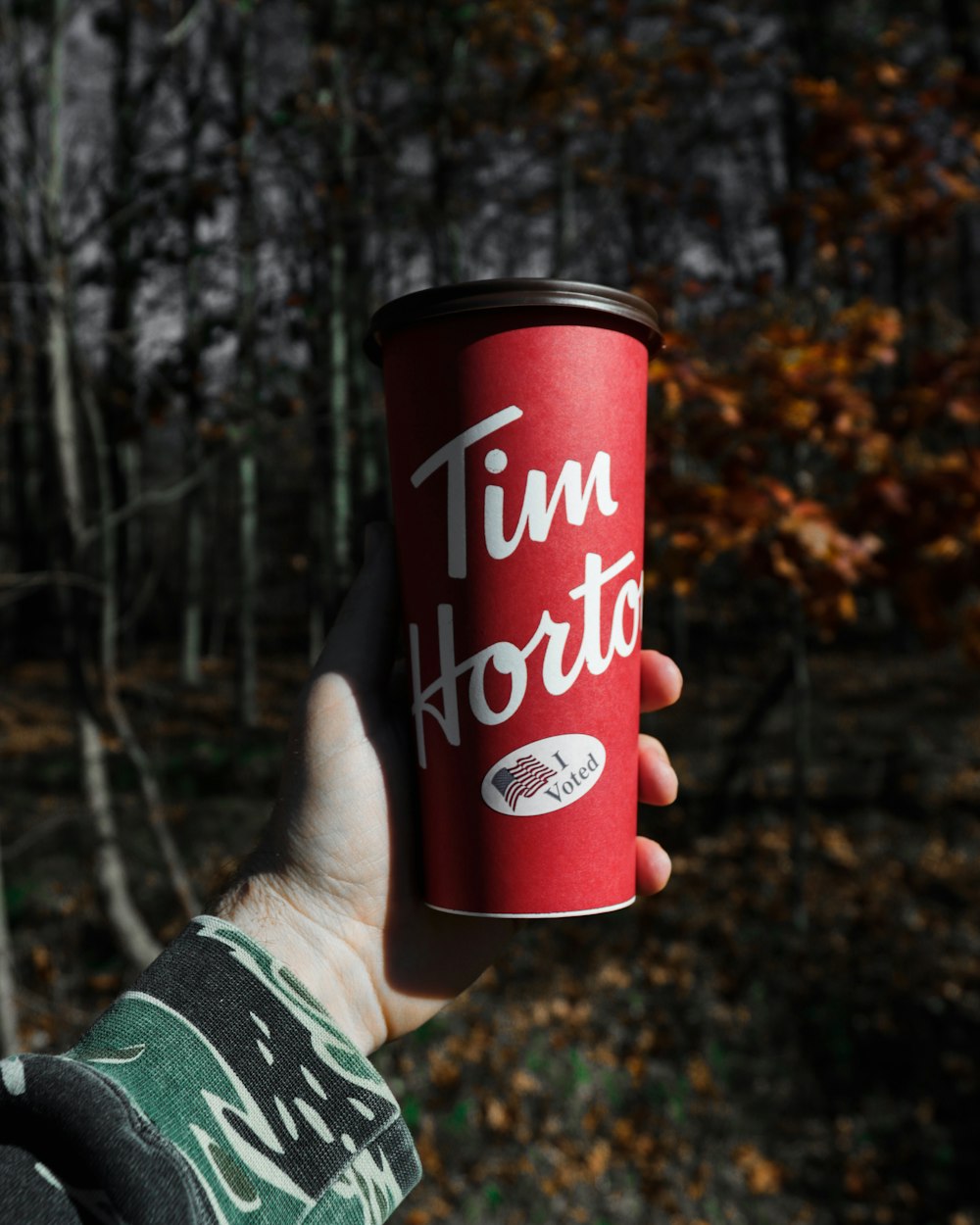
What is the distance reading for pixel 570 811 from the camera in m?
1.45

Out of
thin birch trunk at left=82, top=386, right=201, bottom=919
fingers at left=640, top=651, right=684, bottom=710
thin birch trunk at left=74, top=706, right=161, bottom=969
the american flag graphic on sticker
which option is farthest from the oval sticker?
thin birch trunk at left=74, top=706, right=161, bottom=969

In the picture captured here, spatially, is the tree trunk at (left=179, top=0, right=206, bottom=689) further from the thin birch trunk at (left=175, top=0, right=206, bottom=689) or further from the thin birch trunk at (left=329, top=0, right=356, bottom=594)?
the thin birch trunk at (left=329, top=0, right=356, bottom=594)

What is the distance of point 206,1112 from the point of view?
1.07 meters

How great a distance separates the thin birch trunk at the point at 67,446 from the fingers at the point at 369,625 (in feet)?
7.47

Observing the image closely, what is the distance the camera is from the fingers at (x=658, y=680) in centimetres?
176

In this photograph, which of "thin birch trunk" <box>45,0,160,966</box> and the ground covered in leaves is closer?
"thin birch trunk" <box>45,0,160,966</box>

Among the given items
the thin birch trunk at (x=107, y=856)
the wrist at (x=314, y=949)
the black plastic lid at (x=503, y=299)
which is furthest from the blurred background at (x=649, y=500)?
the black plastic lid at (x=503, y=299)

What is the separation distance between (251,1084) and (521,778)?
1.80 feet

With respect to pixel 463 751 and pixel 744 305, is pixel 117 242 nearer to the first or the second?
pixel 463 751

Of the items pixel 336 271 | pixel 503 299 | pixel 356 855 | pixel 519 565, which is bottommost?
pixel 356 855

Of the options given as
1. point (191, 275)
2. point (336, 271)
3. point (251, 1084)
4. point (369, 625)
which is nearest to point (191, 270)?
point (191, 275)

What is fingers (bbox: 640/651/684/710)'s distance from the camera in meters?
Result: 1.76

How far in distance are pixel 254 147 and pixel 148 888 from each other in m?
4.32

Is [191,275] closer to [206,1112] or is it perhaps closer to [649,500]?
[649,500]
